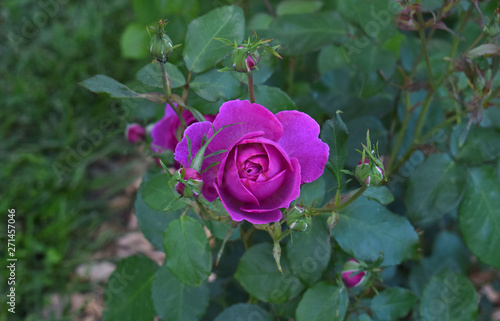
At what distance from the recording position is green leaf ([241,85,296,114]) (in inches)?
32.8

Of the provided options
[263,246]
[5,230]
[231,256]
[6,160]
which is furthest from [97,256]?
[263,246]

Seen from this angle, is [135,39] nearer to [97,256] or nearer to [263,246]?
[97,256]

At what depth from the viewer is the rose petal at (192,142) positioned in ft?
2.09

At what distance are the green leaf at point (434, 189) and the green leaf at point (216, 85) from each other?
0.45 metres

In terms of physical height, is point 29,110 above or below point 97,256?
above

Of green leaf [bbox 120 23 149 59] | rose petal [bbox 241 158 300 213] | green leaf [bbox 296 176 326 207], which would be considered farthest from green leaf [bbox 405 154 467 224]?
green leaf [bbox 120 23 149 59]

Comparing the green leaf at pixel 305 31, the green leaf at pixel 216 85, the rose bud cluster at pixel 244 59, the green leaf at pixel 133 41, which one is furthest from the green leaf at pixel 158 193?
the green leaf at pixel 133 41

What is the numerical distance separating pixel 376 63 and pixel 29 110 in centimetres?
194

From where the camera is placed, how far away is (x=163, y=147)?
881 mm

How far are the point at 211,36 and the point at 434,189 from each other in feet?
1.83

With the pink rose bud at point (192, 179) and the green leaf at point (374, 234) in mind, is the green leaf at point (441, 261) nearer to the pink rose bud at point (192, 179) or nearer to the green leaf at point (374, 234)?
the green leaf at point (374, 234)

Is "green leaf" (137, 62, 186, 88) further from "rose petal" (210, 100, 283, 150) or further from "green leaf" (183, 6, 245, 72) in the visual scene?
"rose petal" (210, 100, 283, 150)

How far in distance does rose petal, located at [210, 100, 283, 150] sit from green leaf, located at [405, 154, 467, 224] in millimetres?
487

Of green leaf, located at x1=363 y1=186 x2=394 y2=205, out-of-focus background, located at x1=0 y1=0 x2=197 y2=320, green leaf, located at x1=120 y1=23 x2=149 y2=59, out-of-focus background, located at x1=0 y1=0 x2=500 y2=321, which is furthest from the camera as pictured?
green leaf, located at x1=120 y1=23 x2=149 y2=59
